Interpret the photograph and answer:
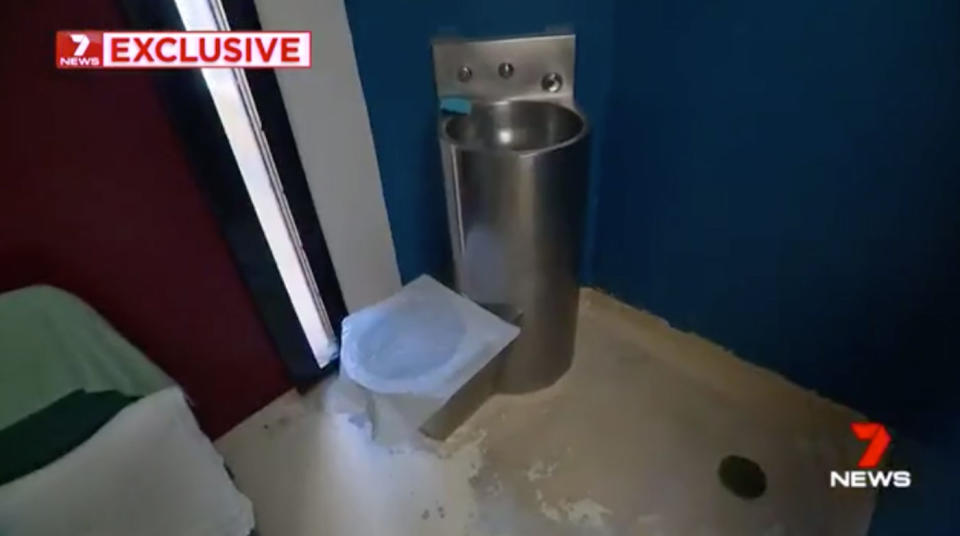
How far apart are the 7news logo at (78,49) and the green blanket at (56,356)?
1.01ft

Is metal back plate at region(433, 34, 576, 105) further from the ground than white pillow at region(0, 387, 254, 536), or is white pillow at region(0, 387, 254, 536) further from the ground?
metal back plate at region(433, 34, 576, 105)

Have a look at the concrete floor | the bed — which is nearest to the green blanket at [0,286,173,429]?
the bed

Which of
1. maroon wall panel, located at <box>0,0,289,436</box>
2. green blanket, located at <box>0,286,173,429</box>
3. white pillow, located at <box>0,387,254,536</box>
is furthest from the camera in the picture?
maroon wall panel, located at <box>0,0,289,436</box>

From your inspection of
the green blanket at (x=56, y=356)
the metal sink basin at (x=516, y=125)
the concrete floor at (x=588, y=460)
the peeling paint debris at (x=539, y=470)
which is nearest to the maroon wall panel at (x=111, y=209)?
the green blanket at (x=56, y=356)

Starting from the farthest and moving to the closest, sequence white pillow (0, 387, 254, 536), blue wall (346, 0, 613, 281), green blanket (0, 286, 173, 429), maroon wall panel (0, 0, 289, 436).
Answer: blue wall (346, 0, 613, 281) < maroon wall panel (0, 0, 289, 436) < green blanket (0, 286, 173, 429) < white pillow (0, 387, 254, 536)

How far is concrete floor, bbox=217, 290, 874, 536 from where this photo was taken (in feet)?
3.63

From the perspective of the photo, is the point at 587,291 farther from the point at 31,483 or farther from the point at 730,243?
the point at 31,483

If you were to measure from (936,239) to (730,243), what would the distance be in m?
0.34

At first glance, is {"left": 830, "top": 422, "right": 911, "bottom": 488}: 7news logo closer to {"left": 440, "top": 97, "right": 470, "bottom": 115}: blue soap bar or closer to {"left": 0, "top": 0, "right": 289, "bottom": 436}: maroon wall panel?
{"left": 440, "top": 97, "right": 470, "bottom": 115}: blue soap bar

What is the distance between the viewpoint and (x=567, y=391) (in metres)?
1.35

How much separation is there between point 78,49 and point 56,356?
42 centimetres

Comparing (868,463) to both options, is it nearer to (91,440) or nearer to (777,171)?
(777,171)

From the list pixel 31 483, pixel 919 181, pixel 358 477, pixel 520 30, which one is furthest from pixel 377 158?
pixel 919 181

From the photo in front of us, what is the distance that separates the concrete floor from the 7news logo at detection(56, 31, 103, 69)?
76 cm
